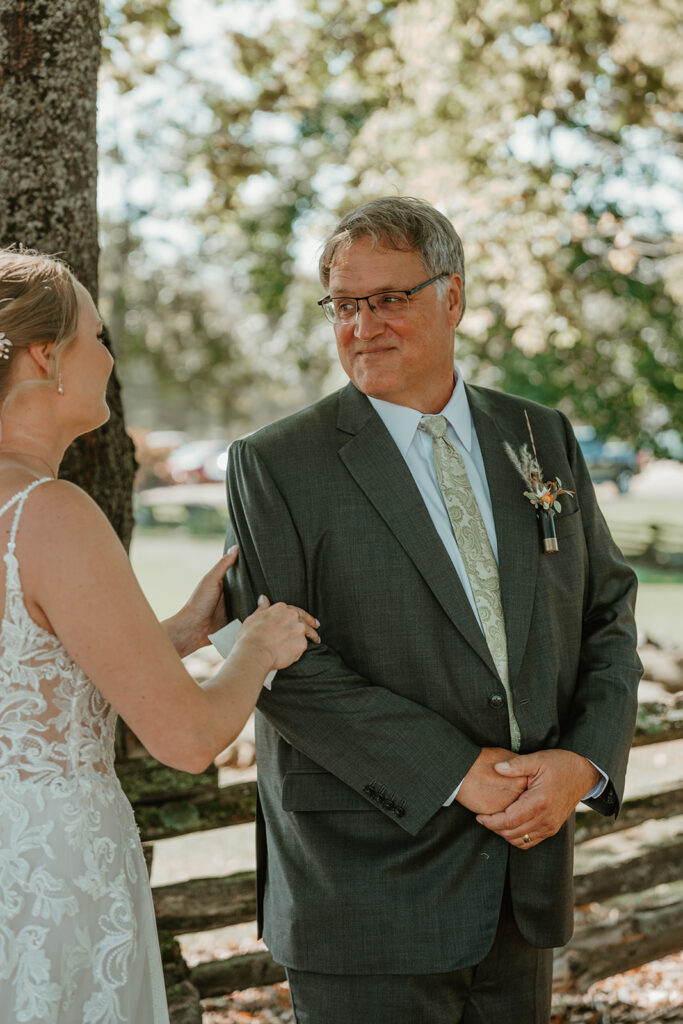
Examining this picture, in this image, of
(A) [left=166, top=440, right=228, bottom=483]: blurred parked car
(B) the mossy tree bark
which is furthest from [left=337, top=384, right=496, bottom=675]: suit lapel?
(A) [left=166, top=440, right=228, bottom=483]: blurred parked car

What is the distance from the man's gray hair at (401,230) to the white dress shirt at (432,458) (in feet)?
1.27

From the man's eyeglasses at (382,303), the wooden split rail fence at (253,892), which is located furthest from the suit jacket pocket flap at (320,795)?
the man's eyeglasses at (382,303)

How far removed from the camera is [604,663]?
299 cm

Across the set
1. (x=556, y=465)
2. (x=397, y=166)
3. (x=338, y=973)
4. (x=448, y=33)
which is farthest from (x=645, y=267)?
(x=338, y=973)

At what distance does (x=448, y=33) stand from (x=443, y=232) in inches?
259

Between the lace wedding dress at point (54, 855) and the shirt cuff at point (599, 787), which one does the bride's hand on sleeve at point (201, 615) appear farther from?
the shirt cuff at point (599, 787)

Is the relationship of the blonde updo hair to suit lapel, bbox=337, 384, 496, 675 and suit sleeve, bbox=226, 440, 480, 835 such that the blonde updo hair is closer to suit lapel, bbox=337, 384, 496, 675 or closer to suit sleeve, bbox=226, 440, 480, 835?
suit lapel, bbox=337, 384, 496, 675

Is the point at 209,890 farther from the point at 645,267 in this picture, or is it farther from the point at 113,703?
the point at 645,267

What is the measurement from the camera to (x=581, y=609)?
3.04m

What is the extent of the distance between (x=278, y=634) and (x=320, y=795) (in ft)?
1.64

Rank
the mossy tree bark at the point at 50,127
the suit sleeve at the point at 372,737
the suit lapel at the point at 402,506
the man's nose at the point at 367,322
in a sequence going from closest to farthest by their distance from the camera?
the suit sleeve at the point at 372,737 < the suit lapel at the point at 402,506 < the man's nose at the point at 367,322 < the mossy tree bark at the point at 50,127

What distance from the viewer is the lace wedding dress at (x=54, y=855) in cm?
220

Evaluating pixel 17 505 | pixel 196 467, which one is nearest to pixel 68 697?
pixel 17 505

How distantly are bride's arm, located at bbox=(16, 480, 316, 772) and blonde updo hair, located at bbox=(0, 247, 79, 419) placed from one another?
0.97 feet
